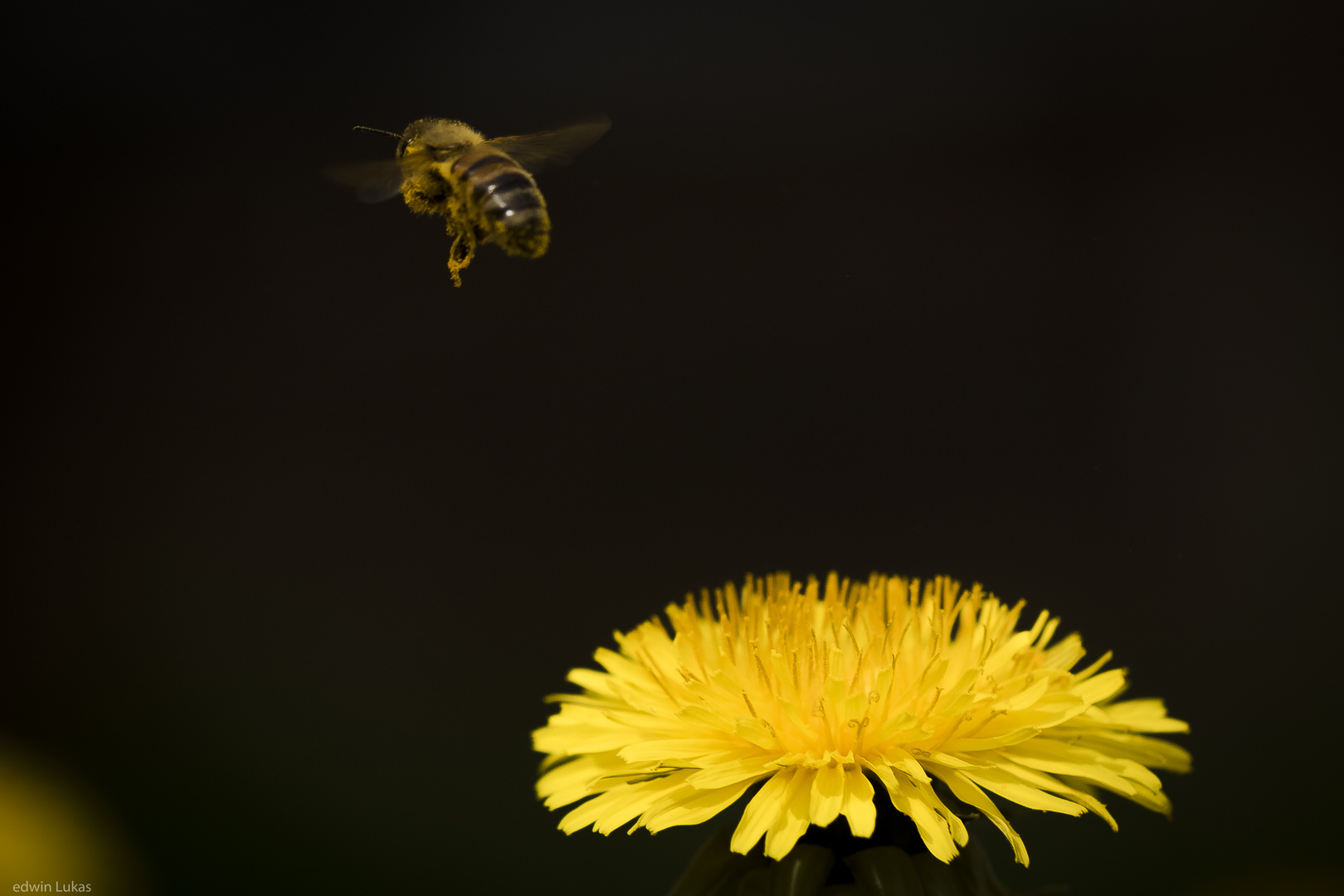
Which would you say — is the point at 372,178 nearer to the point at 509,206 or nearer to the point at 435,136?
the point at 435,136

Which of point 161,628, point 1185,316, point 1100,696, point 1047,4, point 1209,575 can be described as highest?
point 1047,4

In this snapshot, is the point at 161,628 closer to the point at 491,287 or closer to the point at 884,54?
the point at 491,287

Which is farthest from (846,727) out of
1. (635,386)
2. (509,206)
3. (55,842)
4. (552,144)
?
(635,386)

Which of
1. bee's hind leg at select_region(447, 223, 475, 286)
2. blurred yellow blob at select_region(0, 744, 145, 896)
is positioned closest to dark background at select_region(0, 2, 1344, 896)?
blurred yellow blob at select_region(0, 744, 145, 896)

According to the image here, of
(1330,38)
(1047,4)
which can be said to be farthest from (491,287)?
(1330,38)

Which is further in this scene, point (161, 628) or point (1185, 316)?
point (161, 628)

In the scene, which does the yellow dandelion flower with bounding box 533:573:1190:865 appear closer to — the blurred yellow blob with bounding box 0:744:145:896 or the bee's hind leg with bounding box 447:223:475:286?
the bee's hind leg with bounding box 447:223:475:286
